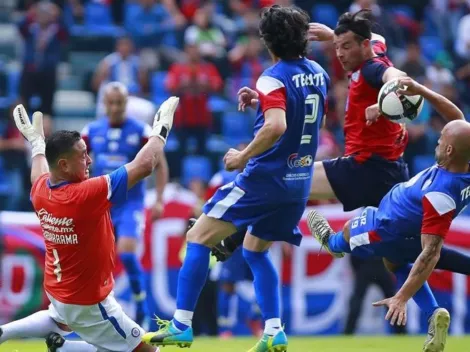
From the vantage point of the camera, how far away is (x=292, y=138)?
8484 millimetres

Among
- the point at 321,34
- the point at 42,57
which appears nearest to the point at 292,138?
the point at 321,34

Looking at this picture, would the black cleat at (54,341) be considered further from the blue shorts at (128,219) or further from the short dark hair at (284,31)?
the blue shorts at (128,219)

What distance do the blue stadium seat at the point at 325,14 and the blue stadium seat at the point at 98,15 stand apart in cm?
371

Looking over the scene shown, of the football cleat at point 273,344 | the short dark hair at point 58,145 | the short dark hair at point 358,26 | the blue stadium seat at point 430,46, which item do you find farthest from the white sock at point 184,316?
the blue stadium seat at point 430,46

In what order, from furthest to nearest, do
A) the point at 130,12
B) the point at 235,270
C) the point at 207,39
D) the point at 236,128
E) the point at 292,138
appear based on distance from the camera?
1. the point at 130,12
2. the point at 207,39
3. the point at 236,128
4. the point at 235,270
5. the point at 292,138

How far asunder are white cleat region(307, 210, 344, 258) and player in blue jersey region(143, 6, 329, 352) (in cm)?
78

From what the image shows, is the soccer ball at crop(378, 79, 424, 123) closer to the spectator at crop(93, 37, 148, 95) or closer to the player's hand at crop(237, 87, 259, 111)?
the player's hand at crop(237, 87, 259, 111)

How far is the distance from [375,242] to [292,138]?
1111mm

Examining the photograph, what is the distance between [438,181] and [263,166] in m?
1.33

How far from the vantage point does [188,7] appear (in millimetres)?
19422

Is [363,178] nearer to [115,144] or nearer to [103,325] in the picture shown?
[103,325]

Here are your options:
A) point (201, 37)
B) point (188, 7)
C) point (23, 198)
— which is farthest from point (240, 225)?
point (188, 7)

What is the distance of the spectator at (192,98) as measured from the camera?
55.1ft

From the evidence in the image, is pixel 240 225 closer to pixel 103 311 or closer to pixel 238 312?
pixel 103 311
